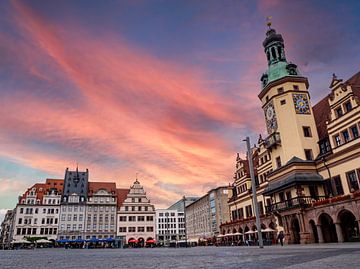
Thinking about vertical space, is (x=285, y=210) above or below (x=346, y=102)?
below

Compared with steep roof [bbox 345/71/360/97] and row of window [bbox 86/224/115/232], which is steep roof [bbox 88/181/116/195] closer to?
row of window [bbox 86/224/115/232]

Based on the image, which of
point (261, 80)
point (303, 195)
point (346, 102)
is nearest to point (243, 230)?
point (303, 195)

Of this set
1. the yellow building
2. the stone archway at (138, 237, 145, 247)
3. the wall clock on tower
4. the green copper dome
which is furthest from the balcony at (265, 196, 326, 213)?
the stone archway at (138, 237, 145, 247)

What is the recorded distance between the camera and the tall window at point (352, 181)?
31420 mm

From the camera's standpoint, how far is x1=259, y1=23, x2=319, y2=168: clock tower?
40.4m

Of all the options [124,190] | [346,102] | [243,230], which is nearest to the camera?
[346,102]

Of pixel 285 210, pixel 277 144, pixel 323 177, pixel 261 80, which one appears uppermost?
pixel 261 80

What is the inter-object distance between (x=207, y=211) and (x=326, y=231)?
77816 mm

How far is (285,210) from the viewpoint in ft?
121

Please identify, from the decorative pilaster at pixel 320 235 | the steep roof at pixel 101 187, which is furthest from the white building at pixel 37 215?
the decorative pilaster at pixel 320 235

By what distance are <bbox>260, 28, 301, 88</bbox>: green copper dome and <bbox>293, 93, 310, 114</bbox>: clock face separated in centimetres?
347

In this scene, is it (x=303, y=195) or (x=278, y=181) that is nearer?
(x=303, y=195)

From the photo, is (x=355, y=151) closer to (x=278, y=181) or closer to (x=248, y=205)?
(x=278, y=181)

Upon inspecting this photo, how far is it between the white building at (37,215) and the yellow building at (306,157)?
193 ft
